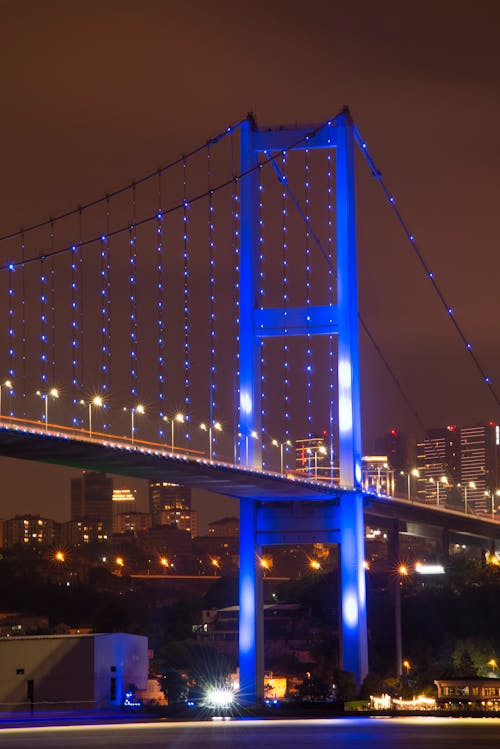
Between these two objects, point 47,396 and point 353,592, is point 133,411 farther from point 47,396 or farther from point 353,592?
point 353,592

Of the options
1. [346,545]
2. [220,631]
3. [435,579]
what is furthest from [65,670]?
[435,579]

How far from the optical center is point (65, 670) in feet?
202

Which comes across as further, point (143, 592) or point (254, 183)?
point (143, 592)

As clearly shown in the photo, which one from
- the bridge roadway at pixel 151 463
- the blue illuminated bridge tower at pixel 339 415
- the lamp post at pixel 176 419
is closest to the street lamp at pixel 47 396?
the bridge roadway at pixel 151 463

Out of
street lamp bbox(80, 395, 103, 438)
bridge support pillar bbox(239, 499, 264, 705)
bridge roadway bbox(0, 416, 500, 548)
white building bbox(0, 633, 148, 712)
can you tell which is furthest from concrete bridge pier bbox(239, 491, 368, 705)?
street lamp bbox(80, 395, 103, 438)

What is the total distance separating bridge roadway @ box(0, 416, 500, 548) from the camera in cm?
4756

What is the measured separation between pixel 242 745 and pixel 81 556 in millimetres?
136213

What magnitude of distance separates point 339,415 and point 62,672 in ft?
40.5

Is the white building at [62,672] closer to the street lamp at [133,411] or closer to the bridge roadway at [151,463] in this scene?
the bridge roadway at [151,463]

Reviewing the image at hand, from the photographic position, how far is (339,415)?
195 ft

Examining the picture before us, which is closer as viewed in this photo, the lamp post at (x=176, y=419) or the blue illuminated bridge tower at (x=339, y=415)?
the lamp post at (x=176, y=419)

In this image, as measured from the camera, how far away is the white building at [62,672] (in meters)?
60.6

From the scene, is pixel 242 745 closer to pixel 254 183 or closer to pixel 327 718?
pixel 327 718

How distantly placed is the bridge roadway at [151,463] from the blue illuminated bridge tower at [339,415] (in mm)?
900
